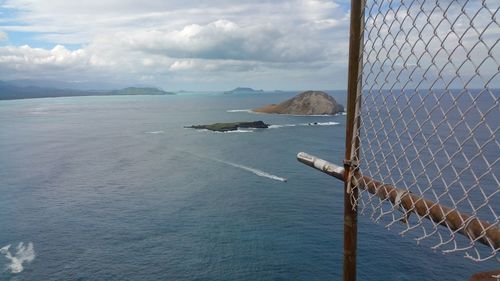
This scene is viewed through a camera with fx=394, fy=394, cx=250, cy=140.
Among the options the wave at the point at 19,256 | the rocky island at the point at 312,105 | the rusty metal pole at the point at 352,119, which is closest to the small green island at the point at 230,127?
the rocky island at the point at 312,105

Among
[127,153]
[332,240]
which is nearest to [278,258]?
[332,240]

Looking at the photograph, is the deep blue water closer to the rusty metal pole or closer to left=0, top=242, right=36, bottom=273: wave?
left=0, top=242, right=36, bottom=273: wave

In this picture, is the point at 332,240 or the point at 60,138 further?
the point at 60,138

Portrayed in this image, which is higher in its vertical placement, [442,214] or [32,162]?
[442,214]

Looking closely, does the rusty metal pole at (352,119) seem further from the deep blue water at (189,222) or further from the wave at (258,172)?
the wave at (258,172)

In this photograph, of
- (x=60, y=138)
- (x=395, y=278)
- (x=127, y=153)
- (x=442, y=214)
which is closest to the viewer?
(x=442, y=214)

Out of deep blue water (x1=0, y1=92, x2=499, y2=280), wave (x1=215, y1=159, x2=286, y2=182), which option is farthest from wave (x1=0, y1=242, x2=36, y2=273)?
wave (x1=215, y1=159, x2=286, y2=182)

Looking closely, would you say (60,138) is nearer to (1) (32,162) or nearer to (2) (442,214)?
(1) (32,162)

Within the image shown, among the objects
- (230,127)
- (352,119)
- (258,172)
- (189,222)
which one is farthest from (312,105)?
(352,119)
